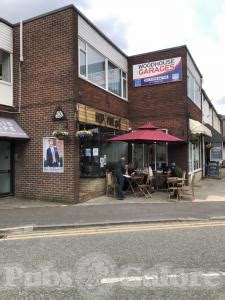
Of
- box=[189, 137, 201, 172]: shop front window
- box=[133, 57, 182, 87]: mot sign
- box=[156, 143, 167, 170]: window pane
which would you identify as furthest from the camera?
box=[189, 137, 201, 172]: shop front window

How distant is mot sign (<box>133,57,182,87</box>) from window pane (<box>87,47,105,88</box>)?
2801mm

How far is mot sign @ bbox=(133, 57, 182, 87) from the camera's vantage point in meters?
15.9

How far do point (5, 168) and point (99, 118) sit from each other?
405 centimetres

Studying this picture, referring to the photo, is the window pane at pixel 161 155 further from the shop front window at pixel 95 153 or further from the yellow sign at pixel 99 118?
the shop front window at pixel 95 153

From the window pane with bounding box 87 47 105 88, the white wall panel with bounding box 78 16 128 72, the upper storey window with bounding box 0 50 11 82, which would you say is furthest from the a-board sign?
the upper storey window with bounding box 0 50 11 82

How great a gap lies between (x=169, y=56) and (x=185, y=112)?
2784mm

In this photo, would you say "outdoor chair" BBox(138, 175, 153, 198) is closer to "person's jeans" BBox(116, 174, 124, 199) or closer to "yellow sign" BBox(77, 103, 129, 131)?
"person's jeans" BBox(116, 174, 124, 199)

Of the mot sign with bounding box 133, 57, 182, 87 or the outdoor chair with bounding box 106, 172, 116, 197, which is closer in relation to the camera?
the outdoor chair with bounding box 106, 172, 116, 197

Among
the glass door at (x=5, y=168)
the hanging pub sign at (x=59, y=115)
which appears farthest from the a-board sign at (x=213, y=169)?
the glass door at (x=5, y=168)

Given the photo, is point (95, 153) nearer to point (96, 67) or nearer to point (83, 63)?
point (83, 63)

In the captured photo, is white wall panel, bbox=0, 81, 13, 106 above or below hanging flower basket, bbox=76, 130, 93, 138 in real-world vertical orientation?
above

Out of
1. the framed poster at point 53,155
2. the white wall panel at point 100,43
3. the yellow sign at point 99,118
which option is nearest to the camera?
the framed poster at point 53,155

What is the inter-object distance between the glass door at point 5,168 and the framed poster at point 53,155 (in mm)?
1693

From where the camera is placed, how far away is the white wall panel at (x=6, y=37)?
12.4 meters
